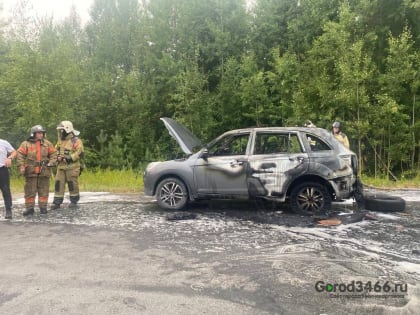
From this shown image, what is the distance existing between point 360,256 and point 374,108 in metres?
8.15

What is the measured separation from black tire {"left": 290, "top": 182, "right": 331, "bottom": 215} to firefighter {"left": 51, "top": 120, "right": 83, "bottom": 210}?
4612 mm

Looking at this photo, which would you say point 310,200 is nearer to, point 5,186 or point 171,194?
point 171,194

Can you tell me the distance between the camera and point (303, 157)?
663cm

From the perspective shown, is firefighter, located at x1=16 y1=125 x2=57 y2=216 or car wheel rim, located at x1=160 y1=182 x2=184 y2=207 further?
car wheel rim, located at x1=160 y1=182 x2=184 y2=207

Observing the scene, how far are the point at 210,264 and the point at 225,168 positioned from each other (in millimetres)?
2841

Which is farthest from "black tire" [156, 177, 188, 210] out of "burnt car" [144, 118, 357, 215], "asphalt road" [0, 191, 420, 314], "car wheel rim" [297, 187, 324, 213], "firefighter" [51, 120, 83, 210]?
"car wheel rim" [297, 187, 324, 213]

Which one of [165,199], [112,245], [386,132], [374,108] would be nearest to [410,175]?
[386,132]

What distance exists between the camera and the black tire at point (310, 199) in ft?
21.8

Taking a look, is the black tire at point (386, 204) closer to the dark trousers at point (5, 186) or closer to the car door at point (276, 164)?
the car door at point (276, 164)

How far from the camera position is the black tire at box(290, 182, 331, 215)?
6.65 m

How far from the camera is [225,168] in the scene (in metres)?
6.91

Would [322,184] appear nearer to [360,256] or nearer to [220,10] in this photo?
[360,256]

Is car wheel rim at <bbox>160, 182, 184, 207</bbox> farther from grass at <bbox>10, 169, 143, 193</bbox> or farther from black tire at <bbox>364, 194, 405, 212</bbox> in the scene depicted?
black tire at <bbox>364, 194, 405, 212</bbox>

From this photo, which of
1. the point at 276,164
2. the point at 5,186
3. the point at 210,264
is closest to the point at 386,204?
the point at 276,164
